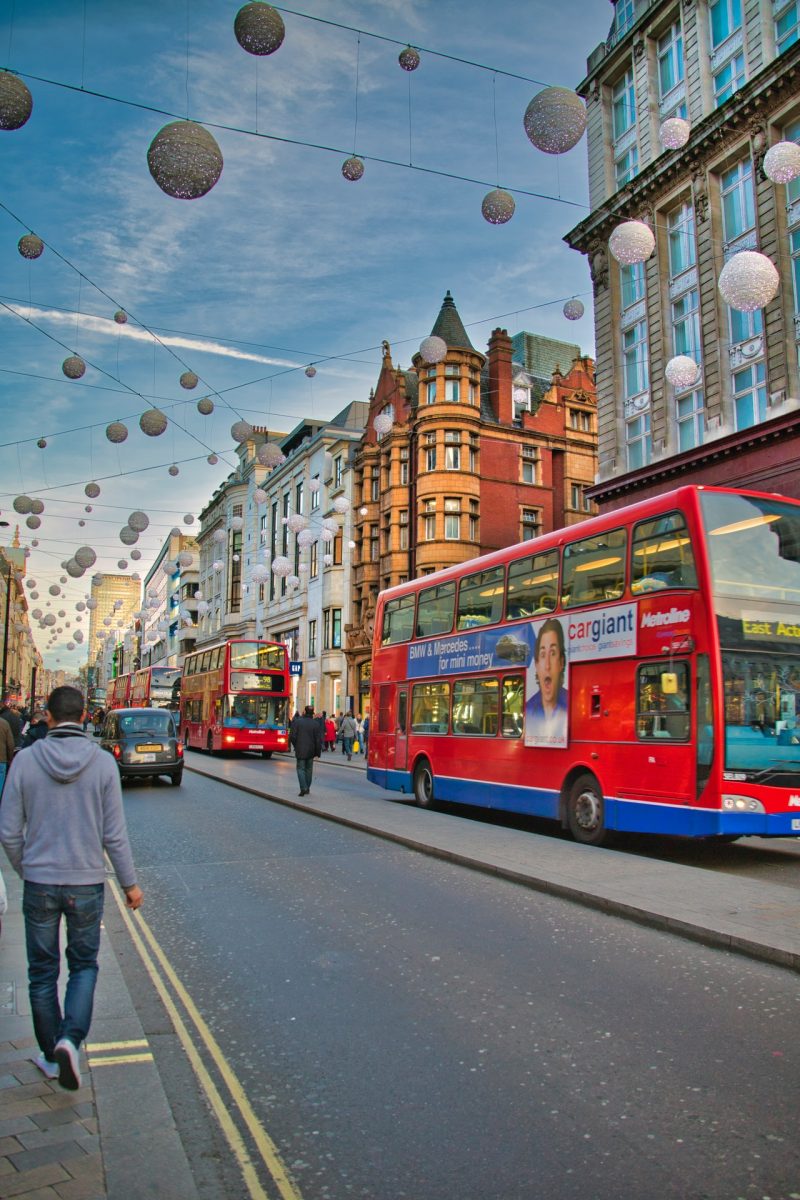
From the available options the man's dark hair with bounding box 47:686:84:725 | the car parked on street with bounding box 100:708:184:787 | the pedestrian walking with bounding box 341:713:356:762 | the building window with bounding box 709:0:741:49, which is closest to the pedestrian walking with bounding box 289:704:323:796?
the car parked on street with bounding box 100:708:184:787

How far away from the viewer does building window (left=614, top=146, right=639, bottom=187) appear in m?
28.4

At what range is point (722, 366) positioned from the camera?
23844 millimetres

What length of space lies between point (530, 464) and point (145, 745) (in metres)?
30.6

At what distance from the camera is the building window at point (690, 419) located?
82.1ft

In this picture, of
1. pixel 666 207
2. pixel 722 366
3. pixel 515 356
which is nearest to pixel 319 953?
pixel 722 366

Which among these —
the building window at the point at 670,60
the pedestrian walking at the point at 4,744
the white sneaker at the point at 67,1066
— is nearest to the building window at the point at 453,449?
the building window at the point at 670,60

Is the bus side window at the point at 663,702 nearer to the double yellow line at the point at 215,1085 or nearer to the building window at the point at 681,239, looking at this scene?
the double yellow line at the point at 215,1085

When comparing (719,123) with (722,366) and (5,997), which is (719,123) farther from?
(5,997)

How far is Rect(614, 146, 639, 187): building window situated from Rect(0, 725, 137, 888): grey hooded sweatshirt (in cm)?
2870

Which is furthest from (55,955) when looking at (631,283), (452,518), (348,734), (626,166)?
(452,518)

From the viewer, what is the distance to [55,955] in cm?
427

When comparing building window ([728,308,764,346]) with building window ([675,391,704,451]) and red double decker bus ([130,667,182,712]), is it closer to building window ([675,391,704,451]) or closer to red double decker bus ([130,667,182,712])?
building window ([675,391,704,451])

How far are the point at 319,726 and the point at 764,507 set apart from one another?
10.2 m

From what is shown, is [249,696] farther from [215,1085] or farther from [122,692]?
[122,692]
